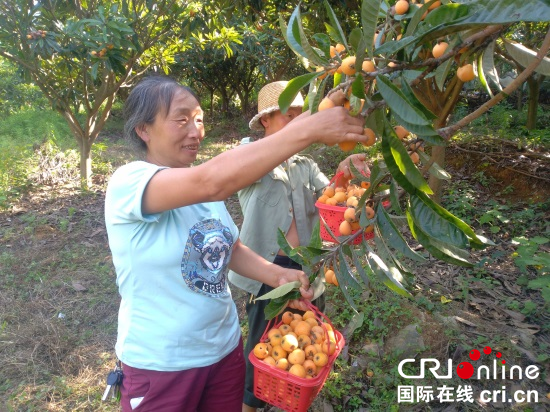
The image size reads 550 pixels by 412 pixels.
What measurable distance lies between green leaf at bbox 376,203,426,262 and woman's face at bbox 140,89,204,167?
0.70m

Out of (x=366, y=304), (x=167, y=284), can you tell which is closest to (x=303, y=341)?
(x=167, y=284)

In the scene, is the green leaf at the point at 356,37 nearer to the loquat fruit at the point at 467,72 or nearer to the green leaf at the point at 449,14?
the green leaf at the point at 449,14

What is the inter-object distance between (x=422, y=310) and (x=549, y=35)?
2493 millimetres

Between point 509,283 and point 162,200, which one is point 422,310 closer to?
point 509,283

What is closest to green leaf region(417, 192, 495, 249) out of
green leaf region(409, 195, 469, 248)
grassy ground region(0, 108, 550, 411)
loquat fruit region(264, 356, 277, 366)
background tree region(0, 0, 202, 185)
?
green leaf region(409, 195, 469, 248)

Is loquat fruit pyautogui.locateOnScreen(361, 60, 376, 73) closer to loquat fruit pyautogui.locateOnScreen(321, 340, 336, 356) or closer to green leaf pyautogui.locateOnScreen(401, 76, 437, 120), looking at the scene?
green leaf pyautogui.locateOnScreen(401, 76, 437, 120)

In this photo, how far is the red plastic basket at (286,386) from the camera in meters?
1.61

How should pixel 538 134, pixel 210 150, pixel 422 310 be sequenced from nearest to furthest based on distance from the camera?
pixel 422 310, pixel 538 134, pixel 210 150

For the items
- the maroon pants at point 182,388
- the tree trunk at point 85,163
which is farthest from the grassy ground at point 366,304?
the maroon pants at point 182,388

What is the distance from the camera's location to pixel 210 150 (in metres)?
9.18

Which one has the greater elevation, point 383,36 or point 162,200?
point 383,36

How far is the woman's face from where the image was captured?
1.51 m

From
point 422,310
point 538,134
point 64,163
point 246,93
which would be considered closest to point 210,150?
point 64,163

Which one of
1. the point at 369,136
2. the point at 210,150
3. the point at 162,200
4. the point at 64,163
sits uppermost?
the point at 369,136
